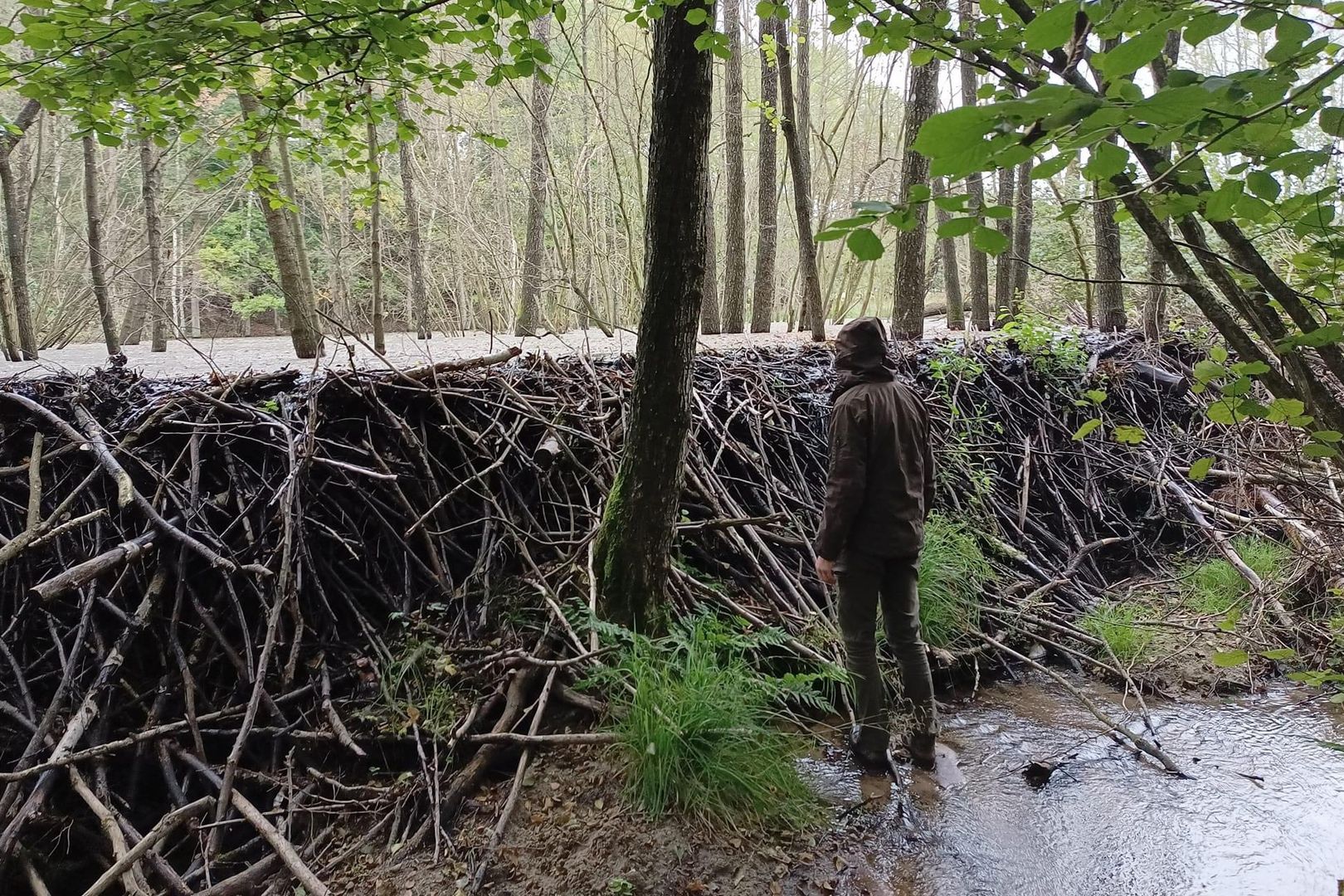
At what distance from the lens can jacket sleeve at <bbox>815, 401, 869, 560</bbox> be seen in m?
3.34

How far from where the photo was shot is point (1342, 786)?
3.31 metres

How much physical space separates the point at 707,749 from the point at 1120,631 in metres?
3.35

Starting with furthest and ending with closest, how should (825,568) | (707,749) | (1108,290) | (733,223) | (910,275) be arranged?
(733,223) → (1108,290) → (910,275) → (825,568) → (707,749)

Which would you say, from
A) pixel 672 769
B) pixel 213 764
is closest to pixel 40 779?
pixel 213 764

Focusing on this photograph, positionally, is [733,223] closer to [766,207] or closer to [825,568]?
[766,207]

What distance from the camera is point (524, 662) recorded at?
135 inches

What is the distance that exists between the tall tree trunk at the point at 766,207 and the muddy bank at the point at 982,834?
911 cm

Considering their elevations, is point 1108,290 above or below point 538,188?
below

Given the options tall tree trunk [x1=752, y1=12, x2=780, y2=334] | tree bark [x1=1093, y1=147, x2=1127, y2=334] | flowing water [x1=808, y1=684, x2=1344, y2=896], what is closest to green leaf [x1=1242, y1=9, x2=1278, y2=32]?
flowing water [x1=808, y1=684, x2=1344, y2=896]

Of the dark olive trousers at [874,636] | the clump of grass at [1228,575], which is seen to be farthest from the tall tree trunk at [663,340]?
the clump of grass at [1228,575]

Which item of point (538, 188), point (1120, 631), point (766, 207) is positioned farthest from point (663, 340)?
point (538, 188)

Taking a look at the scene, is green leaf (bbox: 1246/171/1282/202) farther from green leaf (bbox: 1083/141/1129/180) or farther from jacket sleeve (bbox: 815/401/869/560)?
jacket sleeve (bbox: 815/401/869/560)

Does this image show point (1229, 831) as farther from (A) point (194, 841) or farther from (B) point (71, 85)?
(B) point (71, 85)

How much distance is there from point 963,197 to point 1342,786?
13.3 ft
